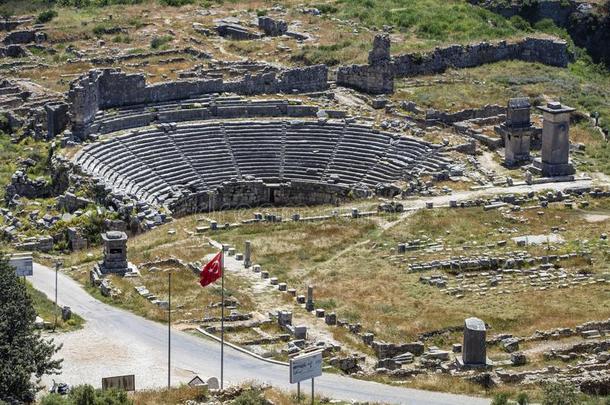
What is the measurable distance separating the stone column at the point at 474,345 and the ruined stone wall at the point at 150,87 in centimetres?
3198

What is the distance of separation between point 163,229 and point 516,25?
44704mm

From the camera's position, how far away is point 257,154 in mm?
82688

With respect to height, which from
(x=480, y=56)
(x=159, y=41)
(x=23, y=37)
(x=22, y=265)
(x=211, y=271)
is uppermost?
(x=159, y=41)

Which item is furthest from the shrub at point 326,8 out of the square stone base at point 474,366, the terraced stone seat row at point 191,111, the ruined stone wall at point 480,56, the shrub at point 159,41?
the square stone base at point 474,366

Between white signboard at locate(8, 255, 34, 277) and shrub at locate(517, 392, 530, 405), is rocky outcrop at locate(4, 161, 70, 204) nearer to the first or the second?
white signboard at locate(8, 255, 34, 277)

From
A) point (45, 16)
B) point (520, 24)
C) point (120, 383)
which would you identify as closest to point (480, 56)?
point (520, 24)

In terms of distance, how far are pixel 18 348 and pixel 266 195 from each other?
3510 cm

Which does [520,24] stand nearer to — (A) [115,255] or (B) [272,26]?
(B) [272,26]

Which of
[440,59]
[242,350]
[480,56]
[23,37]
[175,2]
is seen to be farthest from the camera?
[175,2]

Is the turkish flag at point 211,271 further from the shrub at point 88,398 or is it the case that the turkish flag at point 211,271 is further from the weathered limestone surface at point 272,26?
the weathered limestone surface at point 272,26

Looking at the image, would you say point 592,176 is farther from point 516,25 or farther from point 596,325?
point 516,25

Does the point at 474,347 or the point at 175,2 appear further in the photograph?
the point at 175,2

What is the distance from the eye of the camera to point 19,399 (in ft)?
151

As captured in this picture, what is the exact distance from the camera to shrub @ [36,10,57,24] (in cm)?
10506
